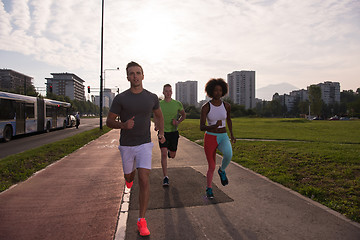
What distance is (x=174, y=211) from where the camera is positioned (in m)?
3.83

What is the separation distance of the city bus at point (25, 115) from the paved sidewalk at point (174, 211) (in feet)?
34.7

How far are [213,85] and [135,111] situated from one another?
1758 mm

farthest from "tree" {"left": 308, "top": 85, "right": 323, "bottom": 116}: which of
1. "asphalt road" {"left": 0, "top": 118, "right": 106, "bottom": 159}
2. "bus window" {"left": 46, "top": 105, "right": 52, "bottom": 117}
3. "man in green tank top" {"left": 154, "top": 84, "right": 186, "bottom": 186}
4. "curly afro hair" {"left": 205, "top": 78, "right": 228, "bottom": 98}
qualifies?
"curly afro hair" {"left": 205, "top": 78, "right": 228, "bottom": 98}

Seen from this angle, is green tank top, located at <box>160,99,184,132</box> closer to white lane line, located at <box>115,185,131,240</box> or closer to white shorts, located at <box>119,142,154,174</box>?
white lane line, located at <box>115,185,131,240</box>

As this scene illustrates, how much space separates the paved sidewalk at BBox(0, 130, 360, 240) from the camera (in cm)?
315

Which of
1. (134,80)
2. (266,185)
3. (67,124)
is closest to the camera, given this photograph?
(134,80)

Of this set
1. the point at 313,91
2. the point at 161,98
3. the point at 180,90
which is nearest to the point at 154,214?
the point at 161,98

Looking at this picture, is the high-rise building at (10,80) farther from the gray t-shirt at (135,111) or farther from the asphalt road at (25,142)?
the gray t-shirt at (135,111)

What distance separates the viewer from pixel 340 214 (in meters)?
3.70

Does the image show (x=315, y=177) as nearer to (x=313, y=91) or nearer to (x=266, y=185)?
(x=266, y=185)

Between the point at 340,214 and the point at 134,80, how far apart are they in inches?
135

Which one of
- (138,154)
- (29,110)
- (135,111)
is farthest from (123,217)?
(29,110)

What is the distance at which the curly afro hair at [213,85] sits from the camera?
4.42 meters

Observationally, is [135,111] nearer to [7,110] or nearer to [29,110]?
[7,110]
